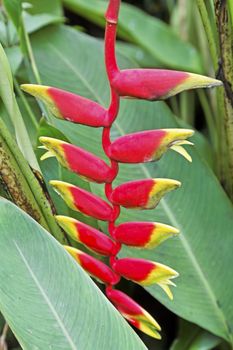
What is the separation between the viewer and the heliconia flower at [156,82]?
1.67 feet

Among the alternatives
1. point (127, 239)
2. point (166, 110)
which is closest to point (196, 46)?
point (166, 110)

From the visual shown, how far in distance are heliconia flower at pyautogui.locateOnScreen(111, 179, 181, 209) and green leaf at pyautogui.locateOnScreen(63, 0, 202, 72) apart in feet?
1.90

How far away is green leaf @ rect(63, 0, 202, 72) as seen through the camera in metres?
1.11

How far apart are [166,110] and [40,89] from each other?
0.27 meters

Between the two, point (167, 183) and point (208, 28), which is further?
point (208, 28)

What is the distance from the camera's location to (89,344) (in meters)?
0.55

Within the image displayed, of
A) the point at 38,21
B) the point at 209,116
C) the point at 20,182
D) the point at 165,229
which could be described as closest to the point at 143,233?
the point at 165,229

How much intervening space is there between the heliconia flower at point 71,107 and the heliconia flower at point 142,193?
6 cm

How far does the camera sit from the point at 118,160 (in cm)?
55

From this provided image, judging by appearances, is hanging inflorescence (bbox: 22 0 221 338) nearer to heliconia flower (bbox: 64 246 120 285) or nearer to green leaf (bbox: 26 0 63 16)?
heliconia flower (bbox: 64 246 120 285)

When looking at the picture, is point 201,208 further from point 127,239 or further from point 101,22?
point 101,22

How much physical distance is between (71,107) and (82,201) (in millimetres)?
86

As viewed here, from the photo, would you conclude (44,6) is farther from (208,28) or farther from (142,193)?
(142,193)

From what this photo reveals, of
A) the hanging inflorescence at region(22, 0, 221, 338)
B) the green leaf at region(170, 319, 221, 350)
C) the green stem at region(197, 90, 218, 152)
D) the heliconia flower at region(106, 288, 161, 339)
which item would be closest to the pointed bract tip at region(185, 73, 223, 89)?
the hanging inflorescence at region(22, 0, 221, 338)
